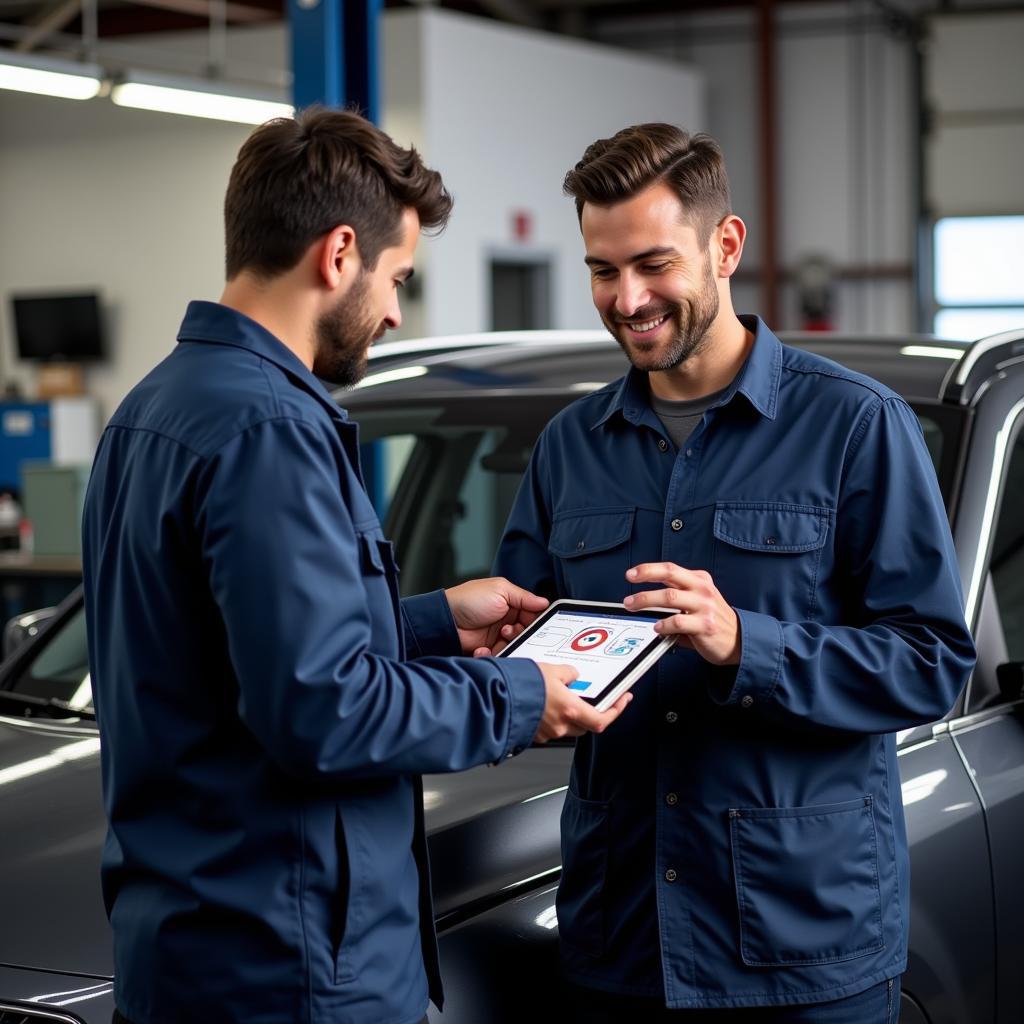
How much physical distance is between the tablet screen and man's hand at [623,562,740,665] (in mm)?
32

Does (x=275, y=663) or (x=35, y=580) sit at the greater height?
(x=275, y=663)

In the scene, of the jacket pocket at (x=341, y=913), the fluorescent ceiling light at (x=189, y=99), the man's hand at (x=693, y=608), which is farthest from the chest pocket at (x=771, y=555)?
the fluorescent ceiling light at (x=189, y=99)

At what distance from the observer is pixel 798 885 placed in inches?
67.7

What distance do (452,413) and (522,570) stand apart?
35.2 inches

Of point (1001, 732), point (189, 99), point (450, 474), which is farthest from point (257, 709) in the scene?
point (189, 99)

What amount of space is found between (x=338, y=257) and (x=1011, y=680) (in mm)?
1457

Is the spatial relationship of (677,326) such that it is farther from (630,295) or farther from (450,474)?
(450,474)

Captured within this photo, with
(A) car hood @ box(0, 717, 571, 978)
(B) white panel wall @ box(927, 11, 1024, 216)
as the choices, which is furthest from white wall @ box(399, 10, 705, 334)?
(A) car hood @ box(0, 717, 571, 978)

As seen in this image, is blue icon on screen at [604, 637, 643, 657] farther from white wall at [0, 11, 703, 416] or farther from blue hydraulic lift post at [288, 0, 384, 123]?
white wall at [0, 11, 703, 416]

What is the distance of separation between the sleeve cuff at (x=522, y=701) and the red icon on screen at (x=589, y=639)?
0.62 ft

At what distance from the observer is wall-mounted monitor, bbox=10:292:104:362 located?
12438 millimetres

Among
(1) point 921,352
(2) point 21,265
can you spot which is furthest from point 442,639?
(2) point 21,265

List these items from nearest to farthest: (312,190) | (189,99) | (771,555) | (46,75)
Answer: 1. (312,190)
2. (771,555)
3. (46,75)
4. (189,99)

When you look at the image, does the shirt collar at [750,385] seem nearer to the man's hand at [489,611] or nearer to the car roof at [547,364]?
the man's hand at [489,611]
